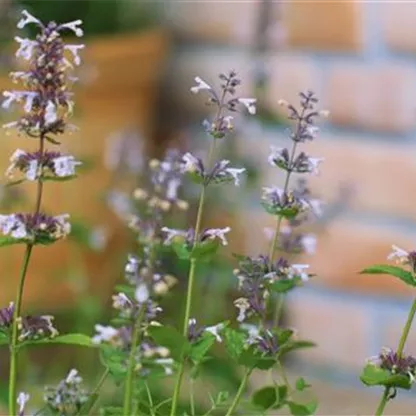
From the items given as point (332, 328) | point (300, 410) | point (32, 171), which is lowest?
point (332, 328)

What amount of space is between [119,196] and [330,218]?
23cm

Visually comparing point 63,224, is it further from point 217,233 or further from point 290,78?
point 290,78

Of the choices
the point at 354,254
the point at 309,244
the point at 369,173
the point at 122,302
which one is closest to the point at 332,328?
the point at 354,254

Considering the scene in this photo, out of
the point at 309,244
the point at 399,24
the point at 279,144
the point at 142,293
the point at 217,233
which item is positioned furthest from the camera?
the point at 279,144

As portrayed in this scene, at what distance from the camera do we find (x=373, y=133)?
1508 mm

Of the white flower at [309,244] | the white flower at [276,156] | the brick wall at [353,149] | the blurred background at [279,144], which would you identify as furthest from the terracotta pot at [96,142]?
the white flower at [276,156]

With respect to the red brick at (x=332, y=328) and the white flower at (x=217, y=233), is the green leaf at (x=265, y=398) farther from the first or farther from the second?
the red brick at (x=332, y=328)

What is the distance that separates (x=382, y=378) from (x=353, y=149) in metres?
1.02

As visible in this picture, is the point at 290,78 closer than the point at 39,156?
No

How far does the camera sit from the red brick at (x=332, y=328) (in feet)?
5.03

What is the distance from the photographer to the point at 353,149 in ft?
4.98

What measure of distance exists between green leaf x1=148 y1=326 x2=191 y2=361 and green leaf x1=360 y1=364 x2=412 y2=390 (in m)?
0.08

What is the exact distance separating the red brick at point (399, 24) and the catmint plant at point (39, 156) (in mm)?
980

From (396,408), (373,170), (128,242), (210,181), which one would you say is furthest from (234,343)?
(128,242)
